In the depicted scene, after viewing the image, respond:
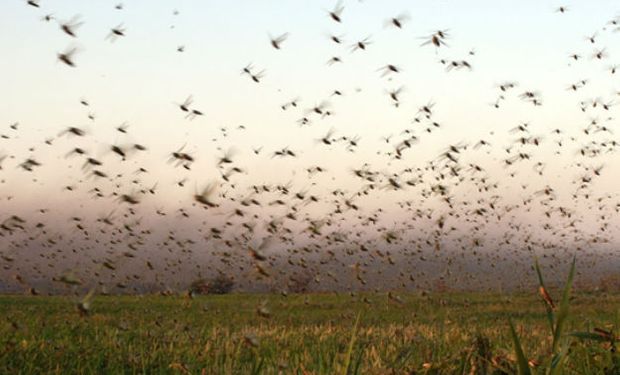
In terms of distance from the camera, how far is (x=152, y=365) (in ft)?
19.9

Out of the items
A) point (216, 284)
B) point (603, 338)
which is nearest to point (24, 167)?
point (603, 338)

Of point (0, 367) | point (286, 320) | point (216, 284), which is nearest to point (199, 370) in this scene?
point (0, 367)

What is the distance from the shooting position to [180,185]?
13203 millimetres

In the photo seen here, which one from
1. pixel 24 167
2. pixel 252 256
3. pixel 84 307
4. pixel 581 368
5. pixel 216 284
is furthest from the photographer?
pixel 216 284

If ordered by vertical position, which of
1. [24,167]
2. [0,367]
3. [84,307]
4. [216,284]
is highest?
[216,284]

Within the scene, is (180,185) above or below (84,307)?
above

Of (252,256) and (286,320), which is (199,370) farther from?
(286,320)

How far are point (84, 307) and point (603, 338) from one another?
3.33 meters

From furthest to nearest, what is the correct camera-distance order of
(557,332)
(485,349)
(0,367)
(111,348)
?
(111,348) < (0,367) < (485,349) < (557,332)

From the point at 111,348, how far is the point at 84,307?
3.29m

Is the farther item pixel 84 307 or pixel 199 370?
pixel 199 370

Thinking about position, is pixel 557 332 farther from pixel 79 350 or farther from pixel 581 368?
pixel 79 350

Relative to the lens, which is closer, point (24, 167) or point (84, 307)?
point (84, 307)

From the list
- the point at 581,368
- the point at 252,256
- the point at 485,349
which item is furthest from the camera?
the point at 252,256
